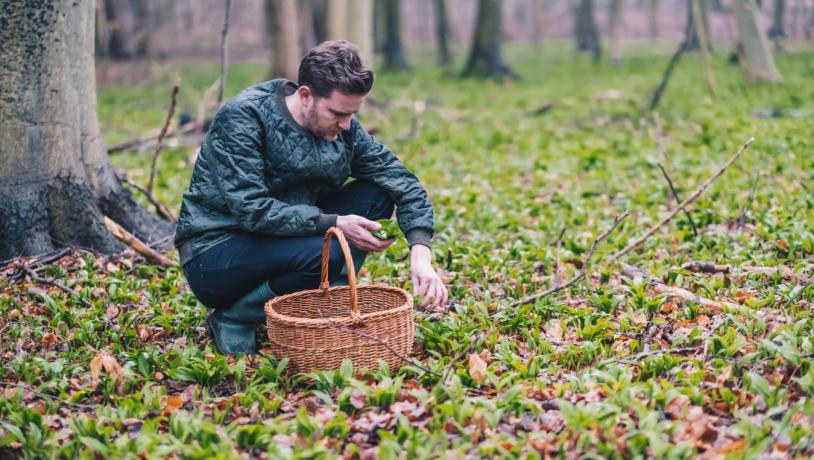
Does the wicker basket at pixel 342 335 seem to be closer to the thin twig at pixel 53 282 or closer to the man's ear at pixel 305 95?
the man's ear at pixel 305 95

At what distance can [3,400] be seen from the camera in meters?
3.25

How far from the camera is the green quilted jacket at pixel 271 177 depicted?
3.56 meters

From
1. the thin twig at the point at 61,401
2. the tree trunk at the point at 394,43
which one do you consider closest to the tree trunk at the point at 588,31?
the tree trunk at the point at 394,43

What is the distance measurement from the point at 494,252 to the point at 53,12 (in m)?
3.02

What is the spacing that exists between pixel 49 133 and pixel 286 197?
74.0 inches

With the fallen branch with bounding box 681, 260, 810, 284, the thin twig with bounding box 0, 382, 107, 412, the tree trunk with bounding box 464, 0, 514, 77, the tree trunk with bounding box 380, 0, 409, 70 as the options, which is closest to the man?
the thin twig with bounding box 0, 382, 107, 412

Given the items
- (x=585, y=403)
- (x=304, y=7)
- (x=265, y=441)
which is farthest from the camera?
(x=304, y=7)

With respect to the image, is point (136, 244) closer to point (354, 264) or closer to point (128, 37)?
point (354, 264)

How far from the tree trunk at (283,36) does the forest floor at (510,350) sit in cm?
586

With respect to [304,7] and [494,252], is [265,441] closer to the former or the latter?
[494,252]

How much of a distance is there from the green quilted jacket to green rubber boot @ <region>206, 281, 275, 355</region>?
0.31 meters

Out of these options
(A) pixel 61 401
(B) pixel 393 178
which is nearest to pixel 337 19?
(B) pixel 393 178

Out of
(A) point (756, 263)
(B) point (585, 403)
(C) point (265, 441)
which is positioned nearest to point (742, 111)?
(A) point (756, 263)

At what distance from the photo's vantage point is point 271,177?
3.73m
